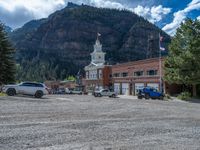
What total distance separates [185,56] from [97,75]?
45.8 metres

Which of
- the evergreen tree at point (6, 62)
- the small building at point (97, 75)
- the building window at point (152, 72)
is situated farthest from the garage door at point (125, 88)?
the evergreen tree at point (6, 62)

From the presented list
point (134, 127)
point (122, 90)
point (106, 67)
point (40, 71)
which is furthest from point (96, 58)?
point (134, 127)

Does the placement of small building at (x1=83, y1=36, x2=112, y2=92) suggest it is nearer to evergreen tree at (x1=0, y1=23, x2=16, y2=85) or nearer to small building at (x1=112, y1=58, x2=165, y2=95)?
small building at (x1=112, y1=58, x2=165, y2=95)

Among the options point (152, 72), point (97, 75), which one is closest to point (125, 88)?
point (152, 72)

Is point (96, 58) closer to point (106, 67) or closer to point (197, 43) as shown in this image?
point (106, 67)

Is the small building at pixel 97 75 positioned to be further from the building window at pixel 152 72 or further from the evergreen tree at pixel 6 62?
the evergreen tree at pixel 6 62

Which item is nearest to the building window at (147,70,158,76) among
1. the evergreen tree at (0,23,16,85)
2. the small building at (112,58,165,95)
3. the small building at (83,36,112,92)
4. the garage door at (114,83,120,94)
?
the small building at (112,58,165,95)

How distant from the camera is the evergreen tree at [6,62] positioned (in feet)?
157

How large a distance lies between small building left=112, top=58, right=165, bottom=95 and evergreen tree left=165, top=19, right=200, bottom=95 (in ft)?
26.2

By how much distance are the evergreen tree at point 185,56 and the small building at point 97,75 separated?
113 feet

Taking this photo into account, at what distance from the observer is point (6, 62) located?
4859 cm

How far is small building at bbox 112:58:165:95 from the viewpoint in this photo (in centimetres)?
6327

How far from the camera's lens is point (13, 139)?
10609 millimetres

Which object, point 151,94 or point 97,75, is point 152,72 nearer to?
point 151,94
